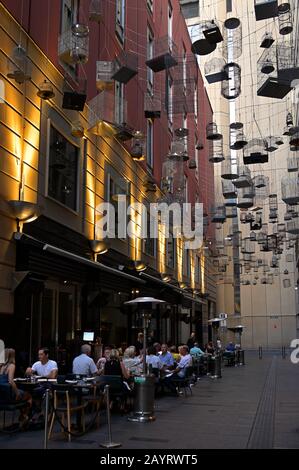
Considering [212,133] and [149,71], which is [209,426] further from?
[149,71]

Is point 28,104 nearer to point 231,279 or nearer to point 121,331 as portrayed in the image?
point 121,331

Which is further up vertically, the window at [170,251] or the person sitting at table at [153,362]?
the window at [170,251]

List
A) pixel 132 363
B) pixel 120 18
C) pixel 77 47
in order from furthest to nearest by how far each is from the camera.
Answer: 1. pixel 120 18
2. pixel 132 363
3. pixel 77 47

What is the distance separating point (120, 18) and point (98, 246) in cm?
1006

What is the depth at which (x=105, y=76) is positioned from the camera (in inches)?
477

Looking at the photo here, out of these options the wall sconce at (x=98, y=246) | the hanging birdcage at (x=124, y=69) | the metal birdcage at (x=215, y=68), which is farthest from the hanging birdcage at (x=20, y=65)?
the wall sconce at (x=98, y=246)

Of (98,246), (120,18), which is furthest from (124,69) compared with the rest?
(120,18)

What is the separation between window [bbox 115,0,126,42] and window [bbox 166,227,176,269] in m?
12.1

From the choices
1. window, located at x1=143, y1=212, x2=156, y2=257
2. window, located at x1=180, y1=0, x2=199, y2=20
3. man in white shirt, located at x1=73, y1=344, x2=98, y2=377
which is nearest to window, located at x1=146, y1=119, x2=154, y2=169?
window, located at x1=143, y1=212, x2=156, y2=257

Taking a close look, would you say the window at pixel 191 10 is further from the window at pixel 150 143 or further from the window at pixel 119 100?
the window at pixel 119 100

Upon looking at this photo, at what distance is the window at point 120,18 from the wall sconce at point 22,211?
11.0 meters

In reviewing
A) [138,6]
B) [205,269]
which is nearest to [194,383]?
[138,6]

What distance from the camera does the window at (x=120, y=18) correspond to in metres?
21.2

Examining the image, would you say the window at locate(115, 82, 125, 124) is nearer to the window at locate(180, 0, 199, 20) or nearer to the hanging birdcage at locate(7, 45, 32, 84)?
the hanging birdcage at locate(7, 45, 32, 84)
